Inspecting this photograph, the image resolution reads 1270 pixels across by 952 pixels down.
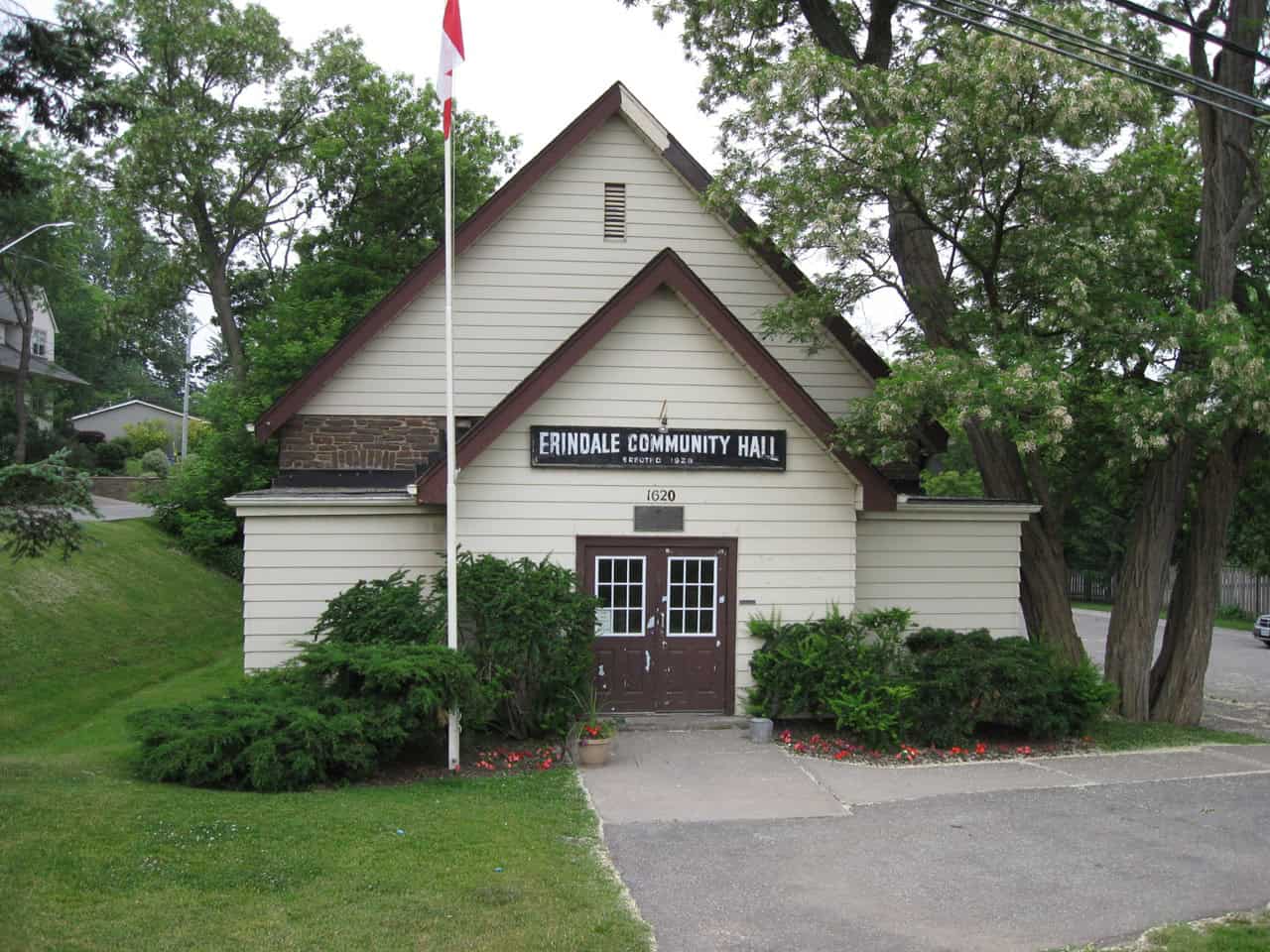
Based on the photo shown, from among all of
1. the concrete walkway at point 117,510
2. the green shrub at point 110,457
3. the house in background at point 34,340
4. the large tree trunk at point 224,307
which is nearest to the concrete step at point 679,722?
the concrete walkway at point 117,510

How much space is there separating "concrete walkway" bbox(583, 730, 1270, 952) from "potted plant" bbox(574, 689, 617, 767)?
214 mm

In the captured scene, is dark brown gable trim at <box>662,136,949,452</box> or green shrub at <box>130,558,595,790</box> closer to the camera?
green shrub at <box>130,558,595,790</box>

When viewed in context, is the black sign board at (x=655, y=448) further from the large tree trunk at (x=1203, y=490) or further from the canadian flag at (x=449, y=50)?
the large tree trunk at (x=1203, y=490)

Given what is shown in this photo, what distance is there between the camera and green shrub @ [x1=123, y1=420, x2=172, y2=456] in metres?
50.1

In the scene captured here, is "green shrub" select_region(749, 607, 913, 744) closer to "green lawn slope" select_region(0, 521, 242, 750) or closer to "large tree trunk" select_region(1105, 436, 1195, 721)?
"large tree trunk" select_region(1105, 436, 1195, 721)

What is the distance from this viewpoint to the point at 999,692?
461 inches

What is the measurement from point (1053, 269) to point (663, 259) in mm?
4369

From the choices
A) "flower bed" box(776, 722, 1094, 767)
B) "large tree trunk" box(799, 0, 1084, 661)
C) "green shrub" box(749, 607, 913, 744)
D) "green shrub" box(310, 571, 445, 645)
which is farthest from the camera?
"large tree trunk" box(799, 0, 1084, 661)

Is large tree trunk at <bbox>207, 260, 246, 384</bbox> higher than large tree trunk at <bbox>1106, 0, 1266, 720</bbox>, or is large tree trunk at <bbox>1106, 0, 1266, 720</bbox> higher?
large tree trunk at <bbox>207, 260, 246, 384</bbox>

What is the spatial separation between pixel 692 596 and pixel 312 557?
4310 mm

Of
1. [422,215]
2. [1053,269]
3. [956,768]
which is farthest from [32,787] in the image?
[422,215]

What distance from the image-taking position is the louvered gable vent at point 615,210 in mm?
15211

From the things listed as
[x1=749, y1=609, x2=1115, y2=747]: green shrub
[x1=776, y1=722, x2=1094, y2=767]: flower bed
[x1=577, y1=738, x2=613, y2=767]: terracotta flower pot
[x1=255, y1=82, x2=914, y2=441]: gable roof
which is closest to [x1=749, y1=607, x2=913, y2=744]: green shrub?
[x1=749, y1=609, x2=1115, y2=747]: green shrub

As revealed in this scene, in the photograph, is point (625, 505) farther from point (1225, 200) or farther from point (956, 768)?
point (1225, 200)
